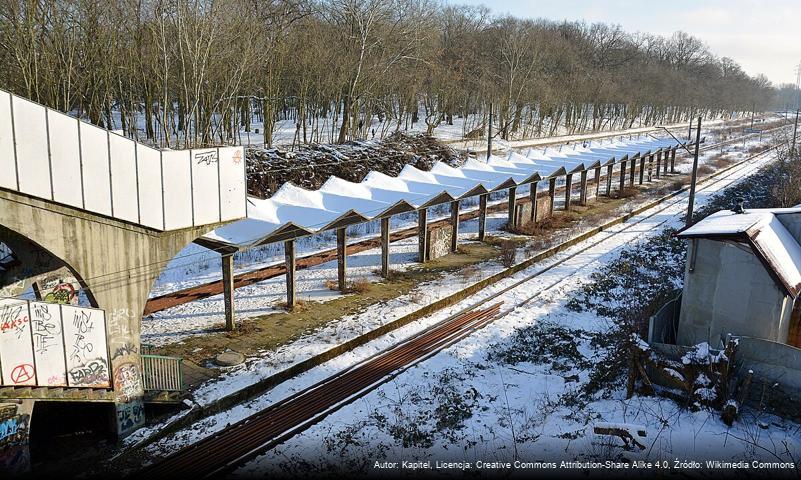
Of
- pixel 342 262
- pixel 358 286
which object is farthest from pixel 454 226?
pixel 342 262

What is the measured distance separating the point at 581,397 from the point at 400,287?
8.28 metres

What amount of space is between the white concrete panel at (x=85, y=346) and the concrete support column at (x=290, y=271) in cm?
670

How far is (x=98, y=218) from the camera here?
9.76m

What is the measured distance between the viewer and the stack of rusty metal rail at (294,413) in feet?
32.9

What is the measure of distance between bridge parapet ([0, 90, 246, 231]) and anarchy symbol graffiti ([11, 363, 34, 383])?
2.65 metres

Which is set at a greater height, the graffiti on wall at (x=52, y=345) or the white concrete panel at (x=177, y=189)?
the white concrete panel at (x=177, y=189)

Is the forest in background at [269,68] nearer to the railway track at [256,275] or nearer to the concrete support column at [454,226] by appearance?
the railway track at [256,275]

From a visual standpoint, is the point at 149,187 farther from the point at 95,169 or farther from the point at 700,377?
the point at 700,377

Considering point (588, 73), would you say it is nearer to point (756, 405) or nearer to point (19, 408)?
point (756, 405)

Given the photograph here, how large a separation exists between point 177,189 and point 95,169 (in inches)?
61.0

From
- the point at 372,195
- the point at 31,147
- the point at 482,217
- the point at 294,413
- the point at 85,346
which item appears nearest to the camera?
the point at 31,147

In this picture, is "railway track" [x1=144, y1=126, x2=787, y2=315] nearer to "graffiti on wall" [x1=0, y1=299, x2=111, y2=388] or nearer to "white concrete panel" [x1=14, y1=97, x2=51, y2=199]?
"graffiti on wall" [x1=0, y1=299, x2=111, y2=388]

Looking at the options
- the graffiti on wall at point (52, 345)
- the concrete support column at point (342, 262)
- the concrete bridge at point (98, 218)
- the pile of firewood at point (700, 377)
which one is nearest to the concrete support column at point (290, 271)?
the concrete support column at point (342, 262)

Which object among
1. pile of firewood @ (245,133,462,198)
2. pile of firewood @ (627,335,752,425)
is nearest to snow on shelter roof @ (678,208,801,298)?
pile of firewood @ (627,335,752,425)
